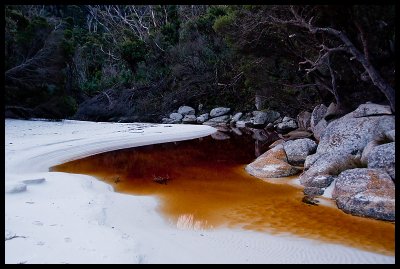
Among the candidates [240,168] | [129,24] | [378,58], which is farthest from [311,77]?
[129,24]

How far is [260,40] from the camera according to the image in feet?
52.8

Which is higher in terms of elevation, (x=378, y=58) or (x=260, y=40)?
(x=260, y=40)

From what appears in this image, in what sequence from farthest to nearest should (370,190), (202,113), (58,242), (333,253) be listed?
(202,113) → (370,190) → (333,253) → (58,242)

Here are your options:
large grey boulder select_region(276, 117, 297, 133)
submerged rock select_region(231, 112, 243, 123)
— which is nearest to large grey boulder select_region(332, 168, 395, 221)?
large grey boulder select_region(276, 117, 297, 133)

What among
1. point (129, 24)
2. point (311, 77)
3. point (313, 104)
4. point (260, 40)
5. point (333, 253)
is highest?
point (129, 24)

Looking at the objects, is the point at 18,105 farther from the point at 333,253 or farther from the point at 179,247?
the point at 333,253

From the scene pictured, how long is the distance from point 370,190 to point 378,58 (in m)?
6.02

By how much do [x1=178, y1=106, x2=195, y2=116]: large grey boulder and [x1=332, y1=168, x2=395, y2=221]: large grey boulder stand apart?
21.1 m

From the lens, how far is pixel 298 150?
12883 millimetres

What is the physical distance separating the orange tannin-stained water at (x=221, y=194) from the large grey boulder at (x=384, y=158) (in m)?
1.84

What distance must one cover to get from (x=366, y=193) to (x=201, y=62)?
23830 millimetres

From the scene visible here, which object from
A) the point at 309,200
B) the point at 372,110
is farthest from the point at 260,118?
the point at 309,200

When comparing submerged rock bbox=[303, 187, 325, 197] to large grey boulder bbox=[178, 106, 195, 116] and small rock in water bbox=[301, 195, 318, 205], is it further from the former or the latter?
large grey boulder bbox=[178, 106, 195, 116]

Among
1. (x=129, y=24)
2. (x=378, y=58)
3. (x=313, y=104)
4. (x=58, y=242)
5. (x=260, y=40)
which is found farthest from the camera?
(x=129, y=24)
